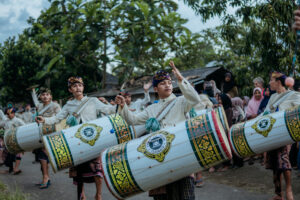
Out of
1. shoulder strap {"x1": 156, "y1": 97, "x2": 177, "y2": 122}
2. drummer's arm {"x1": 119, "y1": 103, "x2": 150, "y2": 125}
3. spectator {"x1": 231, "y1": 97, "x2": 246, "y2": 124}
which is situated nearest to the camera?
shoulder strap {"x1": 156, "y1": 97, "x2": 177, "y2": 122}

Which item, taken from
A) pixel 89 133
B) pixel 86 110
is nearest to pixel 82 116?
pixel 86 110

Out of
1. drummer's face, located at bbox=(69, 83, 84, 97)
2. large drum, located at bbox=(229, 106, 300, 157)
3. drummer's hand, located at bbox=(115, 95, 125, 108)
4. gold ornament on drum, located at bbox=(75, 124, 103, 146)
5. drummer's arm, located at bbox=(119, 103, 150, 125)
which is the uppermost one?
drummer's face, located at bbox=(69, 83, 84, 97)

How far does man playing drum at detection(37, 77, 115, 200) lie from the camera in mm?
4305

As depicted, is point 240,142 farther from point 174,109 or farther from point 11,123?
point 11,123

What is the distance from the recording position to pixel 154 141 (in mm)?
2496

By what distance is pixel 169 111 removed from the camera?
3.22 metres

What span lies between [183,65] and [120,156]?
19.7 m

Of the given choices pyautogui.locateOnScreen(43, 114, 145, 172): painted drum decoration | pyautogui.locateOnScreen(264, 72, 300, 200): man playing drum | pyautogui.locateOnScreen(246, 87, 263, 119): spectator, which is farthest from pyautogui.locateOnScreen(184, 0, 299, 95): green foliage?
pyautogui.locateOnScreen(43, 114, 145, 172): painted drum decoration

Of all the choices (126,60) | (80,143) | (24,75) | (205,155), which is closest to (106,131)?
(80,143)

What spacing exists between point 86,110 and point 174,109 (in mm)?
1740

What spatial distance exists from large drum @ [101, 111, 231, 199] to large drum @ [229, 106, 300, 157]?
1.40 m

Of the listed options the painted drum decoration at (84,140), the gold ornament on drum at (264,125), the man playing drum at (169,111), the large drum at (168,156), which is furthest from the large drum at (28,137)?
the gold ornament on drum at (264,125)

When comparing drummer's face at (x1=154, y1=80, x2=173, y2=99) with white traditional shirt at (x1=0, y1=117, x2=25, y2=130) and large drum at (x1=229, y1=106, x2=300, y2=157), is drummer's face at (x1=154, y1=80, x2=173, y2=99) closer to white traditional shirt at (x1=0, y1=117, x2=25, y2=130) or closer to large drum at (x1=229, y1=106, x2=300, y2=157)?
large drum at (x1=229, y1=106, x2=300, y2=157)

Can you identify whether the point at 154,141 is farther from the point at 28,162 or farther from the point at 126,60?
the point at 126,60
